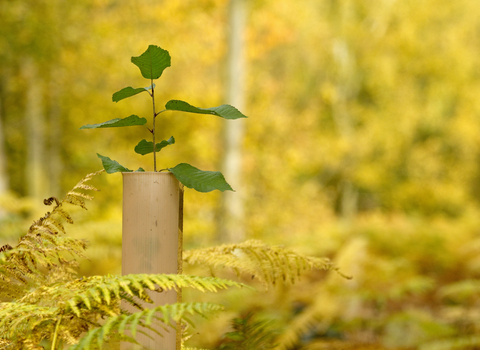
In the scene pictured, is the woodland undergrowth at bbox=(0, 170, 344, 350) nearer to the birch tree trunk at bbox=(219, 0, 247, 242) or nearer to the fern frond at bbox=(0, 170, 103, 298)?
the fern frond at bbox=(0, 170, 103, 298)

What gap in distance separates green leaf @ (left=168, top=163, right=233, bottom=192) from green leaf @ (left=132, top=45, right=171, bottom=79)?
18 centimetres

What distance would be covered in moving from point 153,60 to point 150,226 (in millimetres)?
291

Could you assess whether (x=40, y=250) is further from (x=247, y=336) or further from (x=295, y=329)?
(x=295, y=329)

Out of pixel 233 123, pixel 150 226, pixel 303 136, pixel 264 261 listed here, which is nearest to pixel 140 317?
pixel 150 226

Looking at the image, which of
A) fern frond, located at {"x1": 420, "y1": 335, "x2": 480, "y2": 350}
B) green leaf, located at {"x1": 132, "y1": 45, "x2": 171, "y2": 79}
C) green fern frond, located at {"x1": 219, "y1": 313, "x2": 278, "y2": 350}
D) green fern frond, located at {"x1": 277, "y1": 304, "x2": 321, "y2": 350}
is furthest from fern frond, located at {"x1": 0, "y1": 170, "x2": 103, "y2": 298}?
fern frond, located at {"x1": 420, "y1": 335, "x2": 480, "y2": 350}

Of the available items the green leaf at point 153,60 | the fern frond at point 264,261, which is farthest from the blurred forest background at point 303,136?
the green leaf at point 153,60

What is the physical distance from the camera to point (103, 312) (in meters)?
0.68

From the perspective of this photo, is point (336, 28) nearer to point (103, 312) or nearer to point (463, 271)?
point (463, 271)

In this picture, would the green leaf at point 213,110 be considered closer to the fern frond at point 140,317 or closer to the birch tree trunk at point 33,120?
the fern frond at point 140,317

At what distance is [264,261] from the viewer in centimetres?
93

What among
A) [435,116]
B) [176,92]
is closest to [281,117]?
[176,92]

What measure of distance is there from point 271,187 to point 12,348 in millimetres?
6641

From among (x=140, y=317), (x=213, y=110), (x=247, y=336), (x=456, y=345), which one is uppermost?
(x=213, y=110)

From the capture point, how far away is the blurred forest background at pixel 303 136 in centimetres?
326
